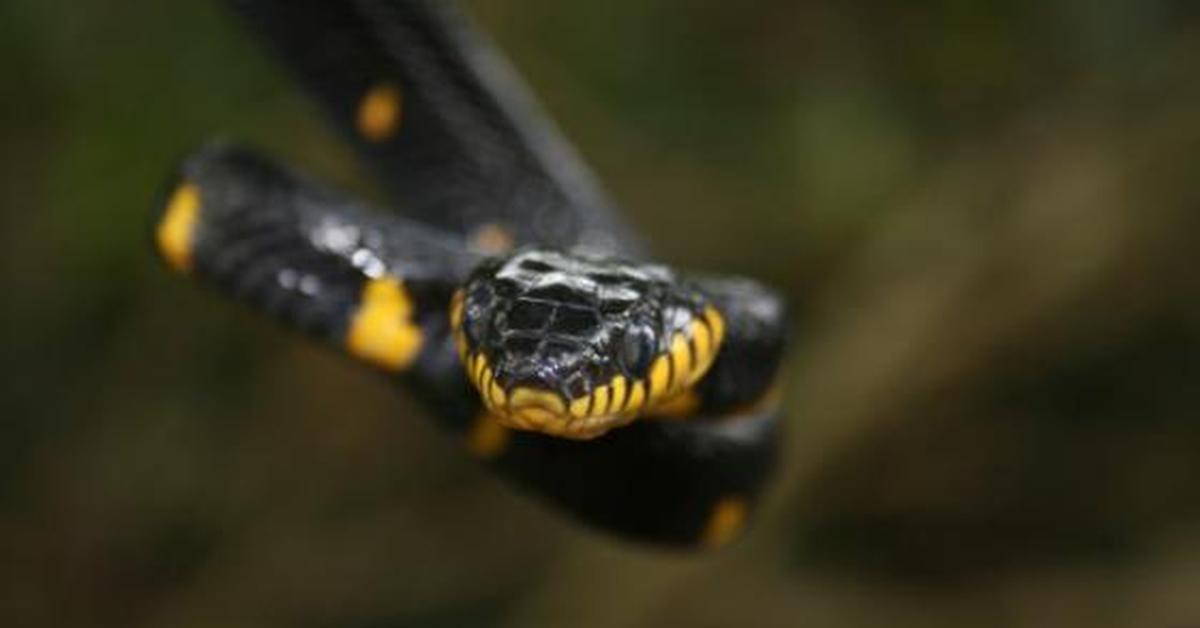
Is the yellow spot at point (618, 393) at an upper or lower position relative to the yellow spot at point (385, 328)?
lower

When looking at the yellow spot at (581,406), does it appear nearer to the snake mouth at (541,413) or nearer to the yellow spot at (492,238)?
the snake mouth at (541,413)

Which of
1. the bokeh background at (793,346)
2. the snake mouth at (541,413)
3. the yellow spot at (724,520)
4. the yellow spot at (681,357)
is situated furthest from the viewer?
the bokeh background at (793,346)

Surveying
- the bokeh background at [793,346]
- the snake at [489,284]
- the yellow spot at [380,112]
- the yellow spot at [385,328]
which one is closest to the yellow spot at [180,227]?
the snake at [489,284]

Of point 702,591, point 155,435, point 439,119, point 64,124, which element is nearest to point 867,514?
point 702,591

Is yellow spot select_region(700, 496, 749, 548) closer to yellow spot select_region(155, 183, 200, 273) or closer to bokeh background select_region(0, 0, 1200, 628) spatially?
yellow spot select_region(155, 183, 200, 273)

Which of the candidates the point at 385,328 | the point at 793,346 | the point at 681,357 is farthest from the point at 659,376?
the point at 793,346

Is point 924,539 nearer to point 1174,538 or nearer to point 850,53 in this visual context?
point 1174,538

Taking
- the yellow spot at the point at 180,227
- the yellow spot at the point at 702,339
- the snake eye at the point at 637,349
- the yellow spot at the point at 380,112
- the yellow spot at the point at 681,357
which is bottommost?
the snake eye at the point at 637,349

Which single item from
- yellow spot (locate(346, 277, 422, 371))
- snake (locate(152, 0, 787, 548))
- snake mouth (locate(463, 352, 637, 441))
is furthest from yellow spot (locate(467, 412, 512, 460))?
snake mouth (locate(463, 352, 637, 441))
